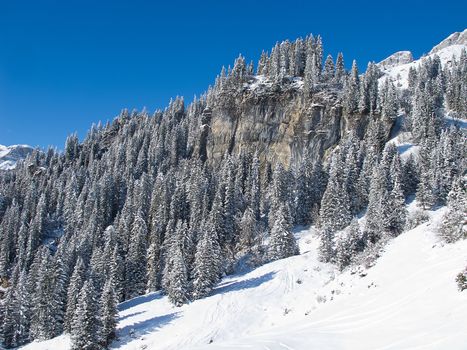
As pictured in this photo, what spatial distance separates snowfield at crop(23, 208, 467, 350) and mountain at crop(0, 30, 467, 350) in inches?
5.5

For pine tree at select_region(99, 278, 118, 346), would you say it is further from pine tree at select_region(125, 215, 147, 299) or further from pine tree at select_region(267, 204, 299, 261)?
pine tree at select_region(267, 204, 299, 261)

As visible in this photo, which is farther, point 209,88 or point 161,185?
point 209,88

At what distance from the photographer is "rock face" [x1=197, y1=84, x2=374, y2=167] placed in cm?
10819

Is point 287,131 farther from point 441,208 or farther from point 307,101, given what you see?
point 441,208

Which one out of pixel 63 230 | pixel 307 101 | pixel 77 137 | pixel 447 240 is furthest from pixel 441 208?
pixel 77 137

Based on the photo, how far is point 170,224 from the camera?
7712cm

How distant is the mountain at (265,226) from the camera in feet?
63.8

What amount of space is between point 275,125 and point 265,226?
142ft

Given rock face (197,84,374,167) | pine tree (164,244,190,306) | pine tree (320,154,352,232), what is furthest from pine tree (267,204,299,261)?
rock face (197,84,374,167)

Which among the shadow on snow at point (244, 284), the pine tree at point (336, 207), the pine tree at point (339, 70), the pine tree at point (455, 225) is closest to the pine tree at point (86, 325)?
the shadow on snow at point (244, 284)

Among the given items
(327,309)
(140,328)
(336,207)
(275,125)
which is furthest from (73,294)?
(275,125)

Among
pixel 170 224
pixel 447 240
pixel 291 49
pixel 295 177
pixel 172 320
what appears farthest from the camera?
pixel 291 49

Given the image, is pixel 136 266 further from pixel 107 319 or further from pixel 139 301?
pixel 107 319

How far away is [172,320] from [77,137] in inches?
5780
